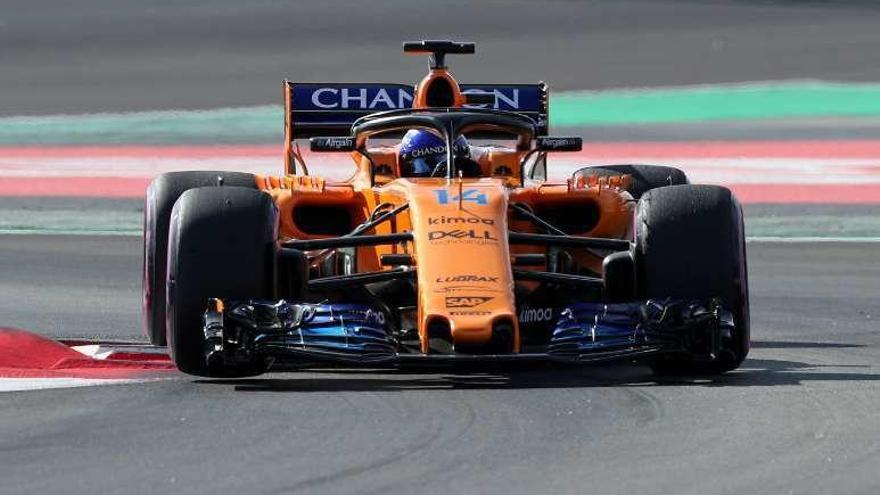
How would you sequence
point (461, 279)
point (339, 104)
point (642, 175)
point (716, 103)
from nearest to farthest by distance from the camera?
point (461, 279), point (642, 175), point (339, 104), point (716, 103)

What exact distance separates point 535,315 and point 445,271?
→ 855mm

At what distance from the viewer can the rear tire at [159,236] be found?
452 inches

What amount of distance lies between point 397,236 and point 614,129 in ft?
52.8

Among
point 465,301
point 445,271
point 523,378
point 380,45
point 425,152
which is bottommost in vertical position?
point 523,378

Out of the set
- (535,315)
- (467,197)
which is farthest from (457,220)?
(535,315)

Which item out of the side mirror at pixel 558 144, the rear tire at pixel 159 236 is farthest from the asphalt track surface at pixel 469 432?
the side mirror at pixel 558 144

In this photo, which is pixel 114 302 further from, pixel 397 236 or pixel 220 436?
pixel 220 436

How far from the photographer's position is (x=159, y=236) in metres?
11.7

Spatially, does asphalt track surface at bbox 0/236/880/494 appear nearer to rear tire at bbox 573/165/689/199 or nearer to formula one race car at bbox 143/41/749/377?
formula one race car at bbox 143/41/749/377

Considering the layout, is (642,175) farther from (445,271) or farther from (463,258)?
(445,271)

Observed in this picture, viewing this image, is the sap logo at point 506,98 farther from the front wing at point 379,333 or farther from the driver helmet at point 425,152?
the front wing at point 379,333

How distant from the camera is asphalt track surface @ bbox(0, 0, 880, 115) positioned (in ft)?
97.3

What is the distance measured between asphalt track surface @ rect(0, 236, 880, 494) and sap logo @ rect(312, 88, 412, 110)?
12.3 ft

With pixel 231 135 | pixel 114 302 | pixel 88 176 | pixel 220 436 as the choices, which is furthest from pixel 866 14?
pixel 220 436
